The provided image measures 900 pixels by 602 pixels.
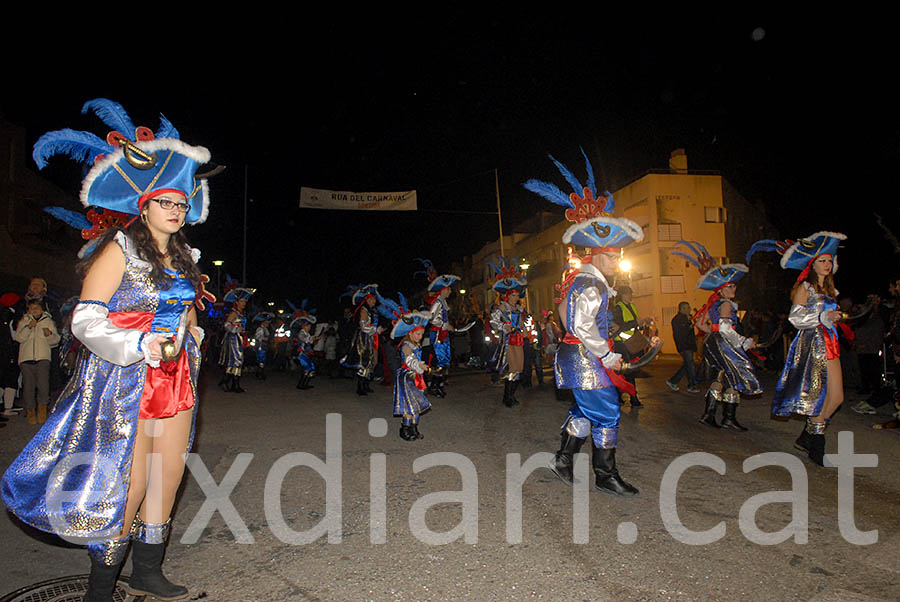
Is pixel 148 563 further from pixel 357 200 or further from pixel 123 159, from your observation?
pixel 357 200

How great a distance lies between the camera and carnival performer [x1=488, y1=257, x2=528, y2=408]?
9.46 meters

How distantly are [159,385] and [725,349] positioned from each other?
6249 mm

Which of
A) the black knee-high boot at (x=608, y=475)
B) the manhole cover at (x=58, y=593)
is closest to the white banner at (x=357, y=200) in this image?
the black knee-high boot at (x=608, y=475)

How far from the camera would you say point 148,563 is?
2.68 metres

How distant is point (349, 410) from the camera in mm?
9203

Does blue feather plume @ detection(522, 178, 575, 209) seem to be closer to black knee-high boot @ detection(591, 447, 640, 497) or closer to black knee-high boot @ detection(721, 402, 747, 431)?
black knee-high boot @ detection(591, 447, 640, 497)

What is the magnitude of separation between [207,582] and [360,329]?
30.0 ft

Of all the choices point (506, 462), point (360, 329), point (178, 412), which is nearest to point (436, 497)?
point (506, 462)

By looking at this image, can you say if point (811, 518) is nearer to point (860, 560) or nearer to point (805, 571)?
point (860, 560)

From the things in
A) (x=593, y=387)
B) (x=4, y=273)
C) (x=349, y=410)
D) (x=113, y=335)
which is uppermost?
(x=4, y=273)

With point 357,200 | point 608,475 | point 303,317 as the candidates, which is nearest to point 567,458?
point 608,475

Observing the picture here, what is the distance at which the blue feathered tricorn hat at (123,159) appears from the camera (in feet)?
8.85

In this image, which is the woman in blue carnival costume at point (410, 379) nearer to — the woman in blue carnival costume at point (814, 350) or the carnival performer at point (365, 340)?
the woman in blue carnival costume at point (814, 350)

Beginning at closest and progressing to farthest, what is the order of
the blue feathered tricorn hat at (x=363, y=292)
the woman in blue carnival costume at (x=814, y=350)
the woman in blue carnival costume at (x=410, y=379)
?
the woman in blue carnival costume at (x=814, y=350), the woman in blue carnival costume at (x=410, y=379), the blue feathered tricorn hat at (x=363, y=292)
